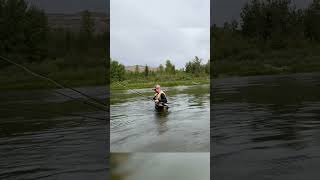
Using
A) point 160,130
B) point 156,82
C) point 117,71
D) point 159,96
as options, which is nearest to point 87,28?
point 117,71

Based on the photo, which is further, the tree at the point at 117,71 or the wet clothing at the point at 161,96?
the tree at the point at 117,71

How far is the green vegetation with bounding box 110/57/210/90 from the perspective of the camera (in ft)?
162

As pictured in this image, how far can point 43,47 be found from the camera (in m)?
52.3

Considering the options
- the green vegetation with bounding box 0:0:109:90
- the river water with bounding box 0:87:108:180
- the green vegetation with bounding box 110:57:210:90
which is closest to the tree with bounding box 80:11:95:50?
the green vegetation with bounding box 0:0:109:90

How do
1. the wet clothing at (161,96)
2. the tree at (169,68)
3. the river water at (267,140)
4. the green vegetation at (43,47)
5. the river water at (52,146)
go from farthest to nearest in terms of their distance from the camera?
the tree at (169,68) < the green vegetation at (43,47) < the wet clothing at (161,96) < the river water at (52,146) < the river water at (267,140)

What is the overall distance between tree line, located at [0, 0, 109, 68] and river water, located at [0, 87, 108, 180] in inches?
1158

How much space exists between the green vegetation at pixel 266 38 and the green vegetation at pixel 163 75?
2.02 metres

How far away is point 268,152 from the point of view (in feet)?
36.6

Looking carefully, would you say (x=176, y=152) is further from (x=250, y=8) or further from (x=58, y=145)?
(x=250, y=8)

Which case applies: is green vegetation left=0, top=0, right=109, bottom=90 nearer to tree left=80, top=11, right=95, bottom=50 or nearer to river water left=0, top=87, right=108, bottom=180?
tree left=80, top=11, right=95, bottom=50

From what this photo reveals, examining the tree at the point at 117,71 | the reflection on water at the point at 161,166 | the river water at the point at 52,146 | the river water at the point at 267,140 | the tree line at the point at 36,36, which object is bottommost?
the reflection on water at the point at 161,166

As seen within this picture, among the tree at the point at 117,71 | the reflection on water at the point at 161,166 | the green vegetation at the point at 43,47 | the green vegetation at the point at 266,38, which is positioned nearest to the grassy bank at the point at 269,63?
the green vegetation at the point at 266,38

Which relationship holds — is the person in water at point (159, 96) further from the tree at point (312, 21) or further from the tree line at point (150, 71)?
the tree at point (312, 21)

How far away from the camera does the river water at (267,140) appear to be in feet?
31.6
